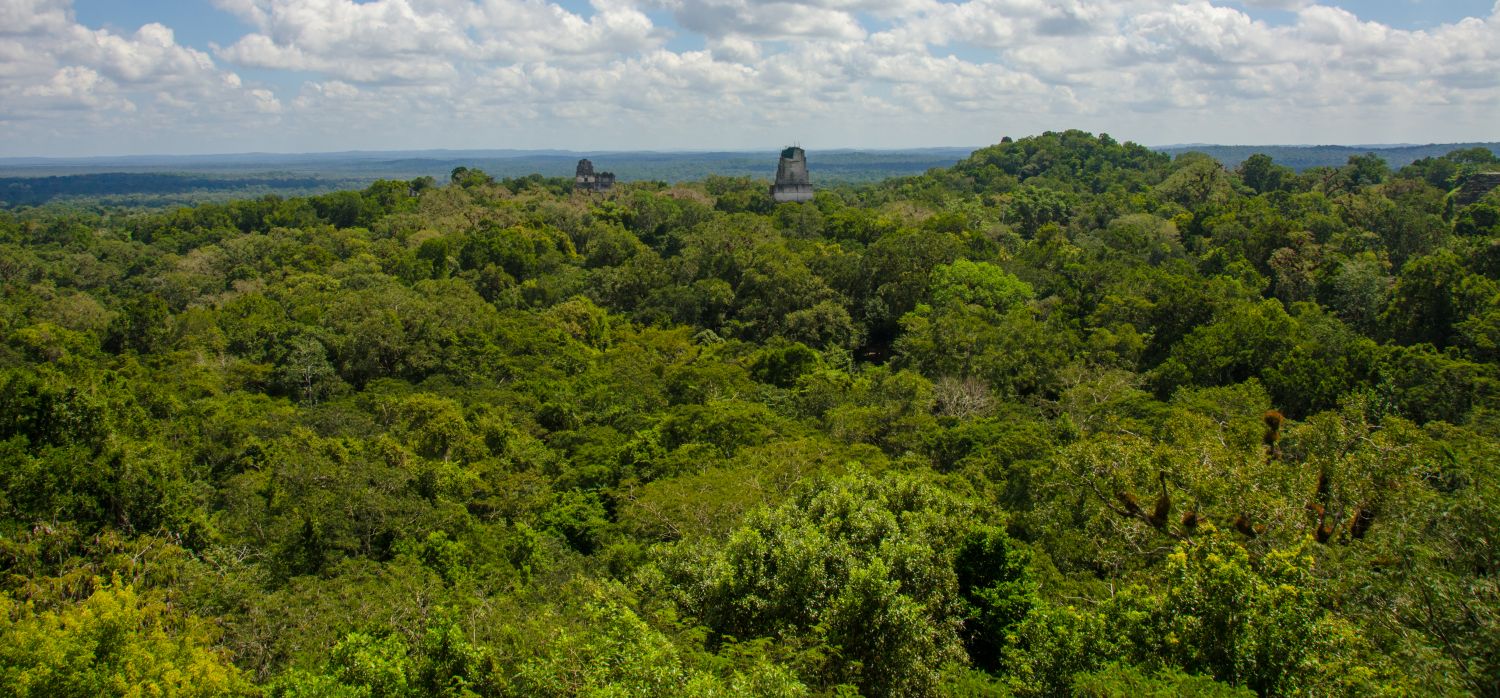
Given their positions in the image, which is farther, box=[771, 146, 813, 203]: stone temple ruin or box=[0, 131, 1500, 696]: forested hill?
box=[771, 146, 813, 203]: stone temple ruin

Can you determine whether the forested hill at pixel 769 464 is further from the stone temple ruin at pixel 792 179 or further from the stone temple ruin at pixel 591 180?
the stone temple ruin at pixel 591 180

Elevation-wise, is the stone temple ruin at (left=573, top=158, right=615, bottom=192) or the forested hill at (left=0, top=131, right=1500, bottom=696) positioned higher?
the stone temple ruin at (left=573, top=158, right=615, bottom=192)

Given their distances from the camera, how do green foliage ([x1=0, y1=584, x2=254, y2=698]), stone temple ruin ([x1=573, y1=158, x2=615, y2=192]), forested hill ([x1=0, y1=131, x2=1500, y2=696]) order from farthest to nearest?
stone temple ruin ([x1=573, y1=158, x2=615, y2=192]) → forested hill ([x1=0, y1=131, x2=1500, y2=696]) → green foliage ([x1=0, y1=584, x2=254, y2=698])

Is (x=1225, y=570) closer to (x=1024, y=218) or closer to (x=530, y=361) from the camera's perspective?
(x=530, y=361)

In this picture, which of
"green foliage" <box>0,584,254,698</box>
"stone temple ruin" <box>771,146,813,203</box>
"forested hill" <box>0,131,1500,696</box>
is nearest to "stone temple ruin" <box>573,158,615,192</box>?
"stone temple ruin" <box>771,146,813,203</box>

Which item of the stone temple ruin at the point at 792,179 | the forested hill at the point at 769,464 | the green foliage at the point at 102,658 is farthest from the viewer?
the stone temple ruin at the point at 792,179

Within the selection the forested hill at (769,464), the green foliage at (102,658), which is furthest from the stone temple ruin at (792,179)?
the green foliage at (102,658)

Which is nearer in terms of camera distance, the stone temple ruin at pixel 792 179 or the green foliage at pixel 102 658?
the green foliage at pixel 102 658

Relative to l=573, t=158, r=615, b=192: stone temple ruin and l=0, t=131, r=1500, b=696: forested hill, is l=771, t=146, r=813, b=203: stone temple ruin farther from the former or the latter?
l=573, t=158, r=615, b=192: stone temple ruin
